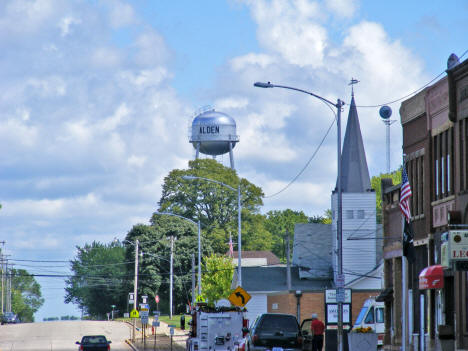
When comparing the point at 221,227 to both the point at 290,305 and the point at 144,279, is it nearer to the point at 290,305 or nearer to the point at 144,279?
the point at 144,279

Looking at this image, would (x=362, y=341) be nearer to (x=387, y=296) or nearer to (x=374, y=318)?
(x=374, y=318)

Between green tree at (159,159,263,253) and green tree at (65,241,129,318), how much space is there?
9.60 metres

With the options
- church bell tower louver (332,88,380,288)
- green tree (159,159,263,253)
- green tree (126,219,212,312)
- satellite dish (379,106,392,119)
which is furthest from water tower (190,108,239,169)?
church bell tower louver (332,88,380,288)

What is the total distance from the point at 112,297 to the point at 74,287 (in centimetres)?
3399

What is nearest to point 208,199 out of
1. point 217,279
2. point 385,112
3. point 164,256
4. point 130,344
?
point 164,256

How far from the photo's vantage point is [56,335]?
7606 centimetres

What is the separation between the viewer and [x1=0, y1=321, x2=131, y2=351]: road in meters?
61.4

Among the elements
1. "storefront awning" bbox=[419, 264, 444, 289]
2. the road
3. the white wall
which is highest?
the white wall

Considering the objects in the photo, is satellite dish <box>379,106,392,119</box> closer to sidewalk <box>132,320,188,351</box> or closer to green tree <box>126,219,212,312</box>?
sidewalk <box>132,320,188,351</box>

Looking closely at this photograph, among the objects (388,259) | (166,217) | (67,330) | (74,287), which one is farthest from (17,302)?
(388,259)

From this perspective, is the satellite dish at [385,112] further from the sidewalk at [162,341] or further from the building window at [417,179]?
the building window at [417,179]

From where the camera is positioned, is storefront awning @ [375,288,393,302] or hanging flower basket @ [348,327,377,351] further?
storefront awning @ [375,288,393,302]

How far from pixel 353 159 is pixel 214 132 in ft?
164

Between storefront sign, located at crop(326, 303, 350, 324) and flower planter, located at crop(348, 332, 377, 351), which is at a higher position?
storefront sign, located at crop(326, 303, 350, 324)
